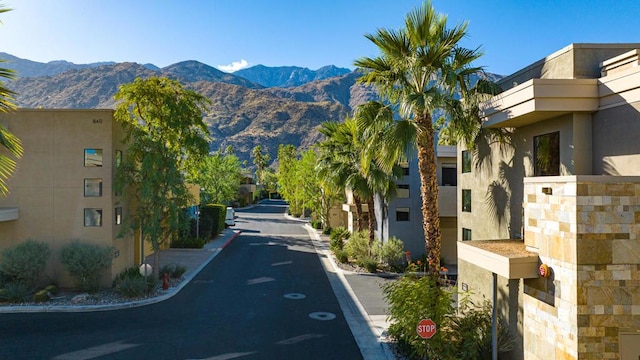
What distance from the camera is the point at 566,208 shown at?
7594 mm

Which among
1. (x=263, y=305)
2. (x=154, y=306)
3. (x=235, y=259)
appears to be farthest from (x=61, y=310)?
(x=235, y=259)

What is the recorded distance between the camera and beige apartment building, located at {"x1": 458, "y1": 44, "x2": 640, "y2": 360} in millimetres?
7301

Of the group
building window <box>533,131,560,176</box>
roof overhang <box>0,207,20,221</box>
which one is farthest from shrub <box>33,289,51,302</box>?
building window <box>533,131,560,176</box>

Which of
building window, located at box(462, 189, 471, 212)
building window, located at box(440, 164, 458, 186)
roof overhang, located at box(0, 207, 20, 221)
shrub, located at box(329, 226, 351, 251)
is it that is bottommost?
shrub, located at box(329, 226, 351, 251)

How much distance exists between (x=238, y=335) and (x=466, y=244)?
730 centimetres

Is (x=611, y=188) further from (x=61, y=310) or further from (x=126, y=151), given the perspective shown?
(x=126, y=151)

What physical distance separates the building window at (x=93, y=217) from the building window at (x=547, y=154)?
16582 millimetres

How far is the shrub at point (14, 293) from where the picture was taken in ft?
53.2

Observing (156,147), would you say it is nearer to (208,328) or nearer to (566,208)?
(208,328)

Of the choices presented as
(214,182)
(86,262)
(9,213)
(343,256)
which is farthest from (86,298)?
(214,182)

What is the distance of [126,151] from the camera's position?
65.1 ft

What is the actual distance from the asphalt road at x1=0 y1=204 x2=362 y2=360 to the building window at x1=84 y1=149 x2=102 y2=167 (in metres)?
6.17

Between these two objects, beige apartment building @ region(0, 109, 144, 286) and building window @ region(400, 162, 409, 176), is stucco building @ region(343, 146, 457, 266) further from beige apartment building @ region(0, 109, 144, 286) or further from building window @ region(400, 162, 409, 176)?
beige apartment building @ region(0, 109, 144, 286)

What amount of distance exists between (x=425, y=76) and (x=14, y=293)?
16500 millimetres
